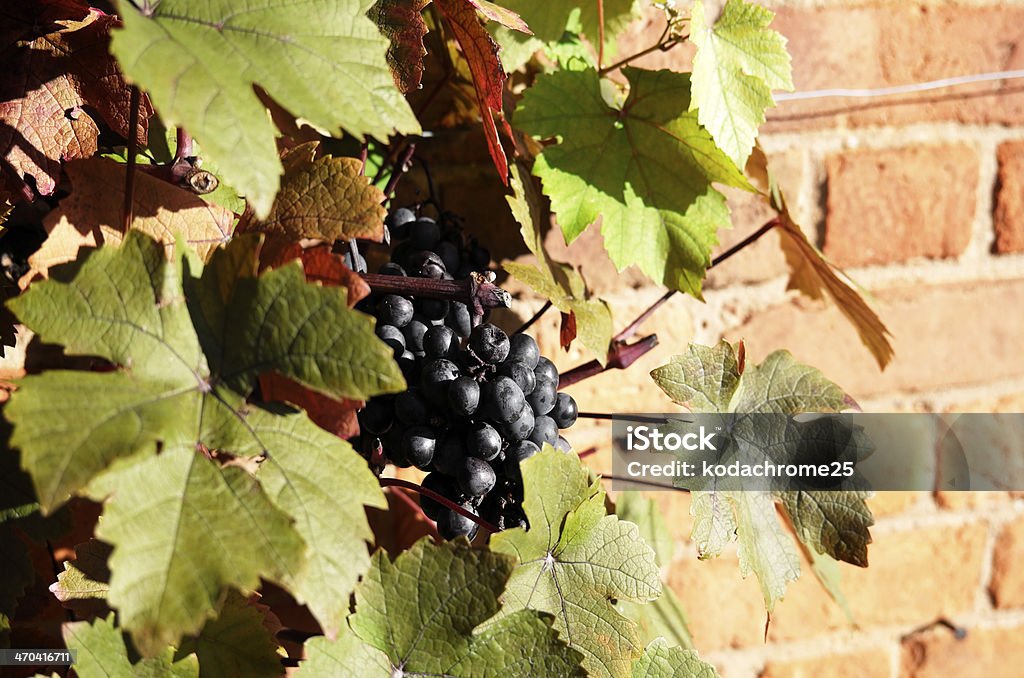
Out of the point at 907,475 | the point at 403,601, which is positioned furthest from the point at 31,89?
the point at 907,475

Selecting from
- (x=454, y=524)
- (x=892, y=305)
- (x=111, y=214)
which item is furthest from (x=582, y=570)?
(x=892, y=305)

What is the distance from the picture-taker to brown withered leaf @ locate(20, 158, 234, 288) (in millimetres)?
572

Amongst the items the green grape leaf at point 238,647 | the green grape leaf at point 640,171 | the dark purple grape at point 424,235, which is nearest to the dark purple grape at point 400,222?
the dark purple grape at point 424,235

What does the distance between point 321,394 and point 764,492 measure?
400mm

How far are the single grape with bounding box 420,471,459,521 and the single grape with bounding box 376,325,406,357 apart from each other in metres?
0.10

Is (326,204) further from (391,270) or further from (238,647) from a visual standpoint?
(238,647)

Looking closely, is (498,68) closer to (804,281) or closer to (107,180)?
(107,180)

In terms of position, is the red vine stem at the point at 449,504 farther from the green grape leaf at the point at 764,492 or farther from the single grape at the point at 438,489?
the green grape leaf at the point at 764,492

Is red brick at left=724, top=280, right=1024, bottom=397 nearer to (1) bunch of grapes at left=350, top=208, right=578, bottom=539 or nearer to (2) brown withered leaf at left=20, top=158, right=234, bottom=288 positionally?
(1) bunch of grapes at left=350, top=208, right=578, bottom=539

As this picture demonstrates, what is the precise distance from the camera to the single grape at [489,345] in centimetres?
59

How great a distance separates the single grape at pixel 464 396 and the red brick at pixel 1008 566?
1.02 meters

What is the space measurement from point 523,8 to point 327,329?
1.42 ft

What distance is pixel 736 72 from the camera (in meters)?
0.69

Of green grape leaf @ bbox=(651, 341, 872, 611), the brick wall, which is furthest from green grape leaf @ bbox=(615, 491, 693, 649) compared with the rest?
green grape leaf @ bbox=(651, 341, 872, 611)
